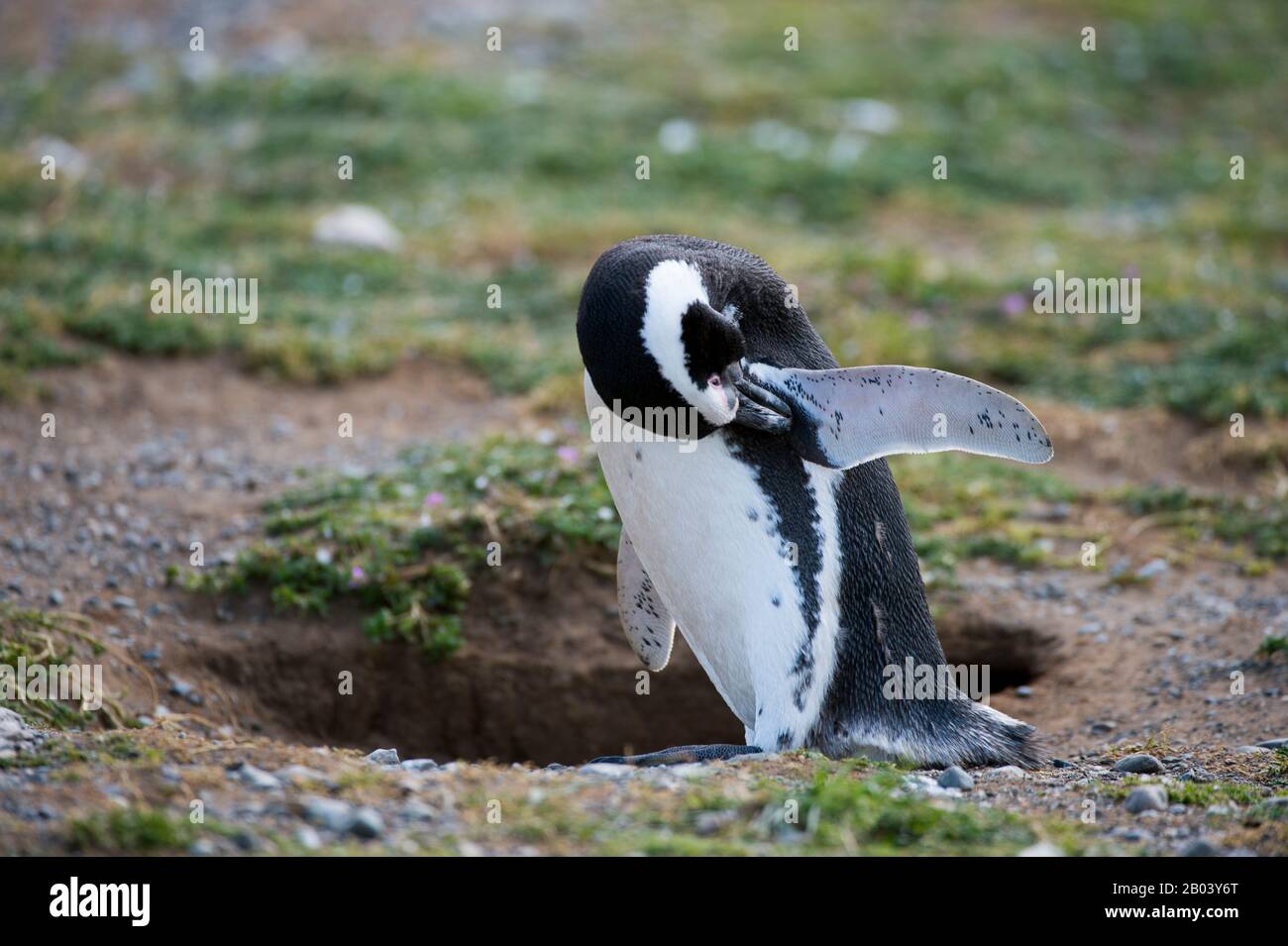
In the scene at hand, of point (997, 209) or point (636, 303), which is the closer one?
point (636, 303)

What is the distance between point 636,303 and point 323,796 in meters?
1.25

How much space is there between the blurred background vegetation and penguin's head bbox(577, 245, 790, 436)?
2729 millimetres

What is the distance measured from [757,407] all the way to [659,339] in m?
0.33

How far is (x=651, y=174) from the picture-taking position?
30.0ft

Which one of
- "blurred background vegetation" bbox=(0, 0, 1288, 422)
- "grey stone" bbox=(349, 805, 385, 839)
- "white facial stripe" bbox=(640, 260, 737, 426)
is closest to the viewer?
"grey stone" bbox=(349, 805, 385, 839)

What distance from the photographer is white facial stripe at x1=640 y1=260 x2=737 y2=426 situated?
3.36m

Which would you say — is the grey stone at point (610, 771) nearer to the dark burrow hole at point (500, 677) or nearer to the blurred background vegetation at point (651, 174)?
the dark burrow hole at point (500, 677)

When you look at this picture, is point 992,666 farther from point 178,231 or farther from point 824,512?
point 178,231

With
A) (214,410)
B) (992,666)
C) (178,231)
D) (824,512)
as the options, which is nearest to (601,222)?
(178,231)

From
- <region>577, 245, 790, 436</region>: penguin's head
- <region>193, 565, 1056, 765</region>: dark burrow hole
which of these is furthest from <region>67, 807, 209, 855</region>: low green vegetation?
<region>193, 565, 1056, 765</region>: dark burrow hole

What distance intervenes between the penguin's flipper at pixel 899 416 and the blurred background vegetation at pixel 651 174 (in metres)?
2.68

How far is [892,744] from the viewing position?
145 inches

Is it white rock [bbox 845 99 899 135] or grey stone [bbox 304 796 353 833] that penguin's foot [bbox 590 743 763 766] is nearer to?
grey stone [bbox 304 796 353 833]
